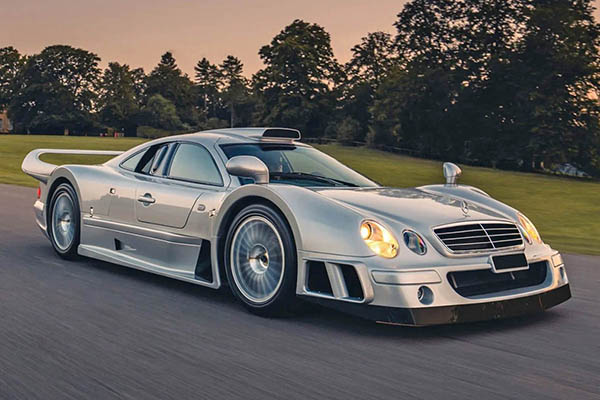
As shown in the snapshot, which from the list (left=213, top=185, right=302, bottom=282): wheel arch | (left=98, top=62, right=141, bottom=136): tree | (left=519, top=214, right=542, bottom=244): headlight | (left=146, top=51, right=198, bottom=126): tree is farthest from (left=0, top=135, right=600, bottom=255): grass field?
(left=146, top=51, right=198, bottom=126): tree

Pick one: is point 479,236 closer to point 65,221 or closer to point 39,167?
point 65,221

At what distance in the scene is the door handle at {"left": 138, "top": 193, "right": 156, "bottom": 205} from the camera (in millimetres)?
6637

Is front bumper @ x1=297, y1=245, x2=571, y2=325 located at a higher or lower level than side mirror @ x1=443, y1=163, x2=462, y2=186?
lower

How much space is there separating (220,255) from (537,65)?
203 ft

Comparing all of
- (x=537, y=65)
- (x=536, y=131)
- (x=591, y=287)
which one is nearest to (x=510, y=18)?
(x=537, y=65)

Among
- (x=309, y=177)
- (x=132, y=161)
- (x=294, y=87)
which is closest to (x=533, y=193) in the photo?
(x=132, y=161)

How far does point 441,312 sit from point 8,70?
133 m

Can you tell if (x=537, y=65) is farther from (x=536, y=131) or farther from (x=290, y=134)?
(x=290, y=134)

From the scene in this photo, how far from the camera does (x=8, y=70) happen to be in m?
127

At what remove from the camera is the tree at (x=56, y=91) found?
373ft

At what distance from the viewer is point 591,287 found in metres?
6.91

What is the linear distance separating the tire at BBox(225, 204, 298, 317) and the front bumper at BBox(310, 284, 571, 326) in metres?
0.28

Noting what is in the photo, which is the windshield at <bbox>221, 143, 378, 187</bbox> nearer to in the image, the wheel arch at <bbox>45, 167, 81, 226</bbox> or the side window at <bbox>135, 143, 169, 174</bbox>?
the side window at <bbox>135, 143, 169, 174</bbox>

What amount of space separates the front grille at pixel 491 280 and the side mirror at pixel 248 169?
5.35 feet
